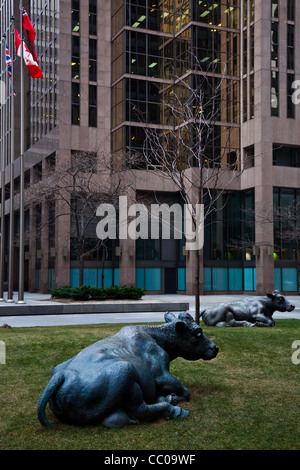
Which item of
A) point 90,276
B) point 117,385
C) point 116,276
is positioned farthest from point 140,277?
point 117,385

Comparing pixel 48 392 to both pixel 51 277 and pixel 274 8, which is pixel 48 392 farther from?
pixel 274 8

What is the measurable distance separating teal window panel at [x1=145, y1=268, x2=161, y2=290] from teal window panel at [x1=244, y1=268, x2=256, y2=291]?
783cm

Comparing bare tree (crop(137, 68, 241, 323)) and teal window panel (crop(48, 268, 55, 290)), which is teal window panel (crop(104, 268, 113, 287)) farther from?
bare tree (crop(137, 68, 241, 323))

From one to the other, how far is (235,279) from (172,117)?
51.1ft

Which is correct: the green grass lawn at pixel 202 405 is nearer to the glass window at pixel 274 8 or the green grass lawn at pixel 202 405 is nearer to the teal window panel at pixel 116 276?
the teal window panel at pixel 116 276

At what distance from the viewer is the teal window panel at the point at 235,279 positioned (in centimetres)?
4928

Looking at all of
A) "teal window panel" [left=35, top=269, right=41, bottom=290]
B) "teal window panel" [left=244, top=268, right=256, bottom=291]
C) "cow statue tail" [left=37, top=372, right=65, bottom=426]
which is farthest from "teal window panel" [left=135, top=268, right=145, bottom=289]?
"cow statue tail" [left=37, top=372, right=65, bottom=426]

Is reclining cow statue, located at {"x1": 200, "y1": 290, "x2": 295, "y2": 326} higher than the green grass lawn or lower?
higher

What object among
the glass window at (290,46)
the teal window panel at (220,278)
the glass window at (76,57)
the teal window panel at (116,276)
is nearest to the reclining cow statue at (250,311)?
the teal window panel at (220,278)

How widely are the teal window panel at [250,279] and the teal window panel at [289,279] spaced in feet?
8.41

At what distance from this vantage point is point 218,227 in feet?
160

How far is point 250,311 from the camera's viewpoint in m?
15.0

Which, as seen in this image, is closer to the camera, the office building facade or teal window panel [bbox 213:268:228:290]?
the office building facade

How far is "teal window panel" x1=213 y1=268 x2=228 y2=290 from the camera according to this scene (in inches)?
1924
